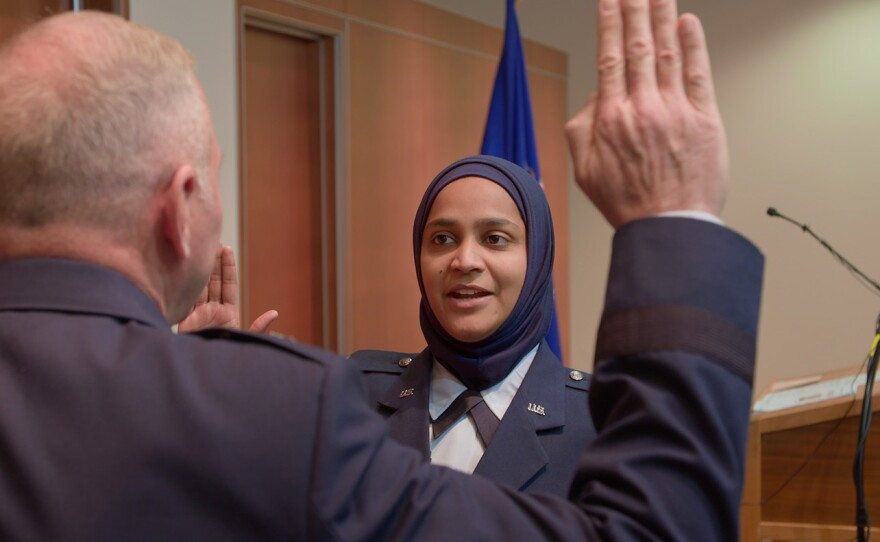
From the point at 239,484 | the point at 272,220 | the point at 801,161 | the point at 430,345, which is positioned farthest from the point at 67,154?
the point at 801,161

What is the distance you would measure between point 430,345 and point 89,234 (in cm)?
109

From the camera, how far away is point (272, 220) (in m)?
3.94

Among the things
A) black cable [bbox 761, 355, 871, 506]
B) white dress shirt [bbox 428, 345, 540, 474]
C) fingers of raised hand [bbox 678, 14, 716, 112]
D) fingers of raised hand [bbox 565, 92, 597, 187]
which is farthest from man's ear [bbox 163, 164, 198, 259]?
black cable [bbox 761, 355, 871, 506]

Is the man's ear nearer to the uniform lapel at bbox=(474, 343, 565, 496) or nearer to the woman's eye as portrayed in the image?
the uniform lapel at bbox=(474, 343, 565, 496)

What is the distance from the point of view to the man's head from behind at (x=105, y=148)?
30.7 inches

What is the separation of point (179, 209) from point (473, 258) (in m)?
0.98

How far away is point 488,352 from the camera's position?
1.72m

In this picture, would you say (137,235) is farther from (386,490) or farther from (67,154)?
(386,490)

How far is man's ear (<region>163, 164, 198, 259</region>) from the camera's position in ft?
2.67

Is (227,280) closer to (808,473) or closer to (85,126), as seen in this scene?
(85,126)

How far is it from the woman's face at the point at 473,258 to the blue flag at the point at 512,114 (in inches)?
92.6

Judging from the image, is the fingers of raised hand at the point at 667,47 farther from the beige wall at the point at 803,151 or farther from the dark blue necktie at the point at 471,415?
the beige wall at the point at 803,151

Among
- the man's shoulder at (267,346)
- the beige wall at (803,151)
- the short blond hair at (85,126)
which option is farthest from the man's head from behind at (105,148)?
the beige wall at (803,151)

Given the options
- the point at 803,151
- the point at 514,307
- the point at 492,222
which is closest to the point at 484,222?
the point at 492,222
